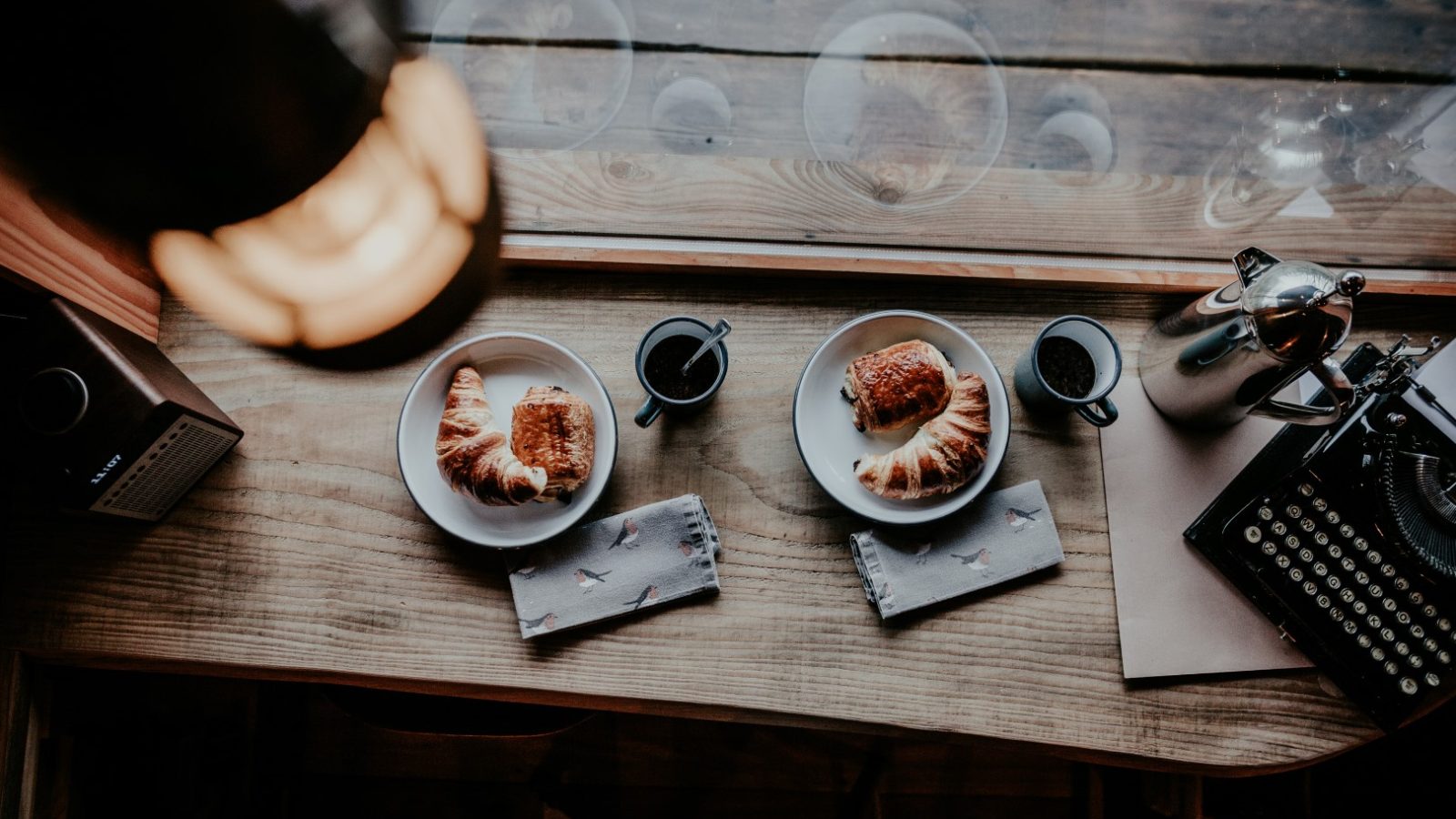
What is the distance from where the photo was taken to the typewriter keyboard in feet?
3.65

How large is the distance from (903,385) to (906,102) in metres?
0.58

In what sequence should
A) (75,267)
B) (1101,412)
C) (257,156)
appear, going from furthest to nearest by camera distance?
(1101,412)
(75,267)
(257,156)

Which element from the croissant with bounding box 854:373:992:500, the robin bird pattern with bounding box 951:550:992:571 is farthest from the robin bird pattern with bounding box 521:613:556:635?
the robin bird pattern with bounding box 951:550:992:571

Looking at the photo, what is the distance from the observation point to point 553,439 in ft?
3.74

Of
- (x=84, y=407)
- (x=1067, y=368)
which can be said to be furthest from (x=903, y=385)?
(x=84, y=407)

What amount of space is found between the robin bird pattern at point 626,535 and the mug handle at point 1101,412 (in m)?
0.71

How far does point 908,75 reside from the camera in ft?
4.56

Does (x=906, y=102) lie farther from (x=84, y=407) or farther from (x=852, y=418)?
(x=84, y=407)

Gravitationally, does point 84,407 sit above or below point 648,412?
above

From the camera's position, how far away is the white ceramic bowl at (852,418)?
1.16m

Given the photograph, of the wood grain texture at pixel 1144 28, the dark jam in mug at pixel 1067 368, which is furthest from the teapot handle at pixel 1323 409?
the wood grain texture at pixel 1144 28

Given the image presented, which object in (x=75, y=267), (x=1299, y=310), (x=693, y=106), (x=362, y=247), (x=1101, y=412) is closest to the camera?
(x=362, y=247)

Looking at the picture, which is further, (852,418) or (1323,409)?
(852,418)

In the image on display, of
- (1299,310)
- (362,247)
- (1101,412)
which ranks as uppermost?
(362,247)
